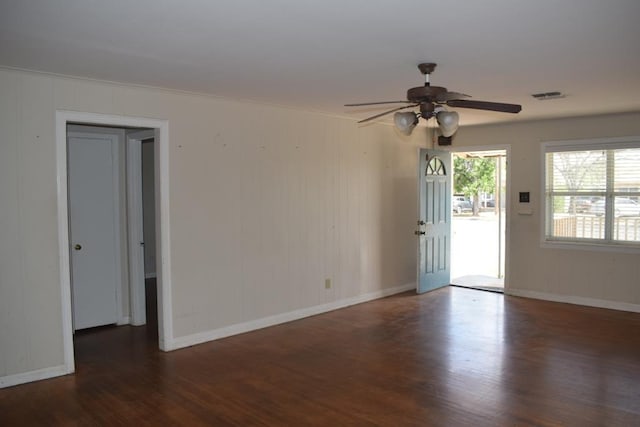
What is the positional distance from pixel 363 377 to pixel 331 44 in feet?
8.22

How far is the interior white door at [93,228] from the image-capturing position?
5.18 meters

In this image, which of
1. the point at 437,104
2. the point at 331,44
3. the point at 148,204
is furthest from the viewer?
the point at 148,204

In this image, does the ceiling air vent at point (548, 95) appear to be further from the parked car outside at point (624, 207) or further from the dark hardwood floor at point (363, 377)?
the dark hardwood floor at point (363, 377)

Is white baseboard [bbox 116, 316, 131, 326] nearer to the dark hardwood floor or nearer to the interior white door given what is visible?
the interior white door

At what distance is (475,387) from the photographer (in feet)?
12.0

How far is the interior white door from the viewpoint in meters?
5.18

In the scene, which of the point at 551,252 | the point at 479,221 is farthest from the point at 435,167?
the point at 479,221

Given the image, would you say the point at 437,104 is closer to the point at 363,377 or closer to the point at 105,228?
the point at 363,377

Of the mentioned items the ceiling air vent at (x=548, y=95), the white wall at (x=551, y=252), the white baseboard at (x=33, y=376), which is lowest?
the white baseboard at (x=33, y=376)

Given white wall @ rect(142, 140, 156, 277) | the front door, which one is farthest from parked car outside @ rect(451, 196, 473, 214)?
white wall @ rect(142, 140, 156, 277)

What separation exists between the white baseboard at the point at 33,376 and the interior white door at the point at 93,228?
1.34m

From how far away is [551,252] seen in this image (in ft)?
21.6

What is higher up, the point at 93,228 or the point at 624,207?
the point at 624,207

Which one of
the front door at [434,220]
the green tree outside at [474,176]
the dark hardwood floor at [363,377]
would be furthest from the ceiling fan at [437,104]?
the green tree outside at [474,176]
